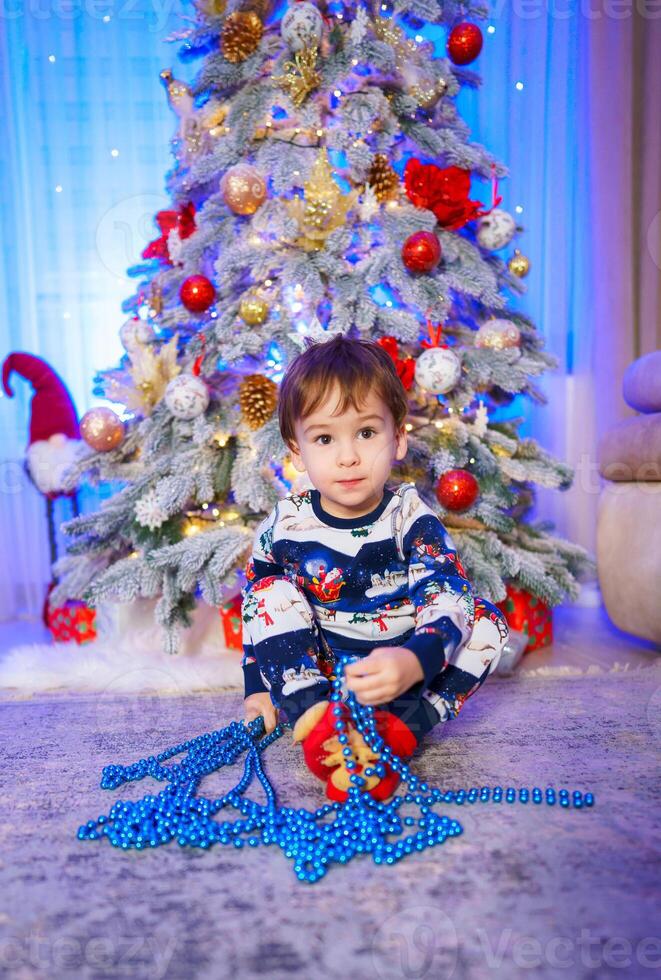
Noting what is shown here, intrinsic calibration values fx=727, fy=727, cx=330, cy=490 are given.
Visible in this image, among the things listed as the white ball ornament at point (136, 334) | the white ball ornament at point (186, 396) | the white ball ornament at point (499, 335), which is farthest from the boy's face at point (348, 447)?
the white ball ornament at point (136, 334)

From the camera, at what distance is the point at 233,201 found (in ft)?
4.88

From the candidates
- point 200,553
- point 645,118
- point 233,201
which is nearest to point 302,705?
point 200,553

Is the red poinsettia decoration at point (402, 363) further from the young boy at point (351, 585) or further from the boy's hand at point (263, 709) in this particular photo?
the boy's hand at point (263, 709)

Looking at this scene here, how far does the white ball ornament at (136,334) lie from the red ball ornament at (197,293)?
0.12m

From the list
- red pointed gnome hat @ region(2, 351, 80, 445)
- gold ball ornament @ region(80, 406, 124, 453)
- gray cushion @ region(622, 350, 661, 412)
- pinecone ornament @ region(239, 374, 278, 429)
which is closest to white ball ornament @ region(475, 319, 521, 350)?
gray cushion @ region(622, 350, 661, 412)

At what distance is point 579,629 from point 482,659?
0.94m

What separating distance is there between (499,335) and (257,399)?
0.53 meters

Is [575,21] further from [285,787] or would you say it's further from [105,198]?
[285,787]

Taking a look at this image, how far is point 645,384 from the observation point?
5.03ft

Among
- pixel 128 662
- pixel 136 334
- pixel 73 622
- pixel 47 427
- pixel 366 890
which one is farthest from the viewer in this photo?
pixel 47 427

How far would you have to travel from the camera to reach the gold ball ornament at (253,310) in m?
1.47

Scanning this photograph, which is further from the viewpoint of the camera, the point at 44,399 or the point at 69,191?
the point at 69,191

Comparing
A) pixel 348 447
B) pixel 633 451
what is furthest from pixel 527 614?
pixel 348 447

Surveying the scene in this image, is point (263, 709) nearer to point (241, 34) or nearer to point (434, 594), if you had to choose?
point (434, 594)
